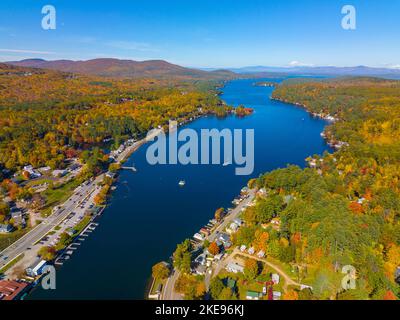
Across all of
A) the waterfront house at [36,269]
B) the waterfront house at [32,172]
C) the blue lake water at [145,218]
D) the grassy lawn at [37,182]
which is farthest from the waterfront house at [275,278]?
the waterfront house at [32,172]

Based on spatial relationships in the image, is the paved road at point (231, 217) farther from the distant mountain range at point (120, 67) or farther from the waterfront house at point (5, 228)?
the distant mountain range at point (120, 67)

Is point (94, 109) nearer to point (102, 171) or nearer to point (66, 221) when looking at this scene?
point (102, 171)

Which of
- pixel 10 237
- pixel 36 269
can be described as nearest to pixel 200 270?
pixel 36 269

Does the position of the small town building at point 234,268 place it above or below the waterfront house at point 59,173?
below

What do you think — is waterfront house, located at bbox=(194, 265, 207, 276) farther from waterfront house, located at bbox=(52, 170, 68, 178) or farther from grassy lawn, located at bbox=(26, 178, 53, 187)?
waterfront house, located at bbox=(52, 170, 68, 178)

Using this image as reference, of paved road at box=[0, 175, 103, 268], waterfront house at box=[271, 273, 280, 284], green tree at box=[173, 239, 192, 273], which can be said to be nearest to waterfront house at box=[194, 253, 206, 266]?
green tree at box=[173, 239, 192, 273]

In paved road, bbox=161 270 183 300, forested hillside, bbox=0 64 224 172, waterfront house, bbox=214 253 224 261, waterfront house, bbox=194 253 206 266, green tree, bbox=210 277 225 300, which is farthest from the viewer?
forested hillside, bbox=0 64 224 172

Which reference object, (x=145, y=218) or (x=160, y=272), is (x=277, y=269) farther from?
(x=145, y=218)

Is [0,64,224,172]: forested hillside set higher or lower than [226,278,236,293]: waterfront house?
higher
